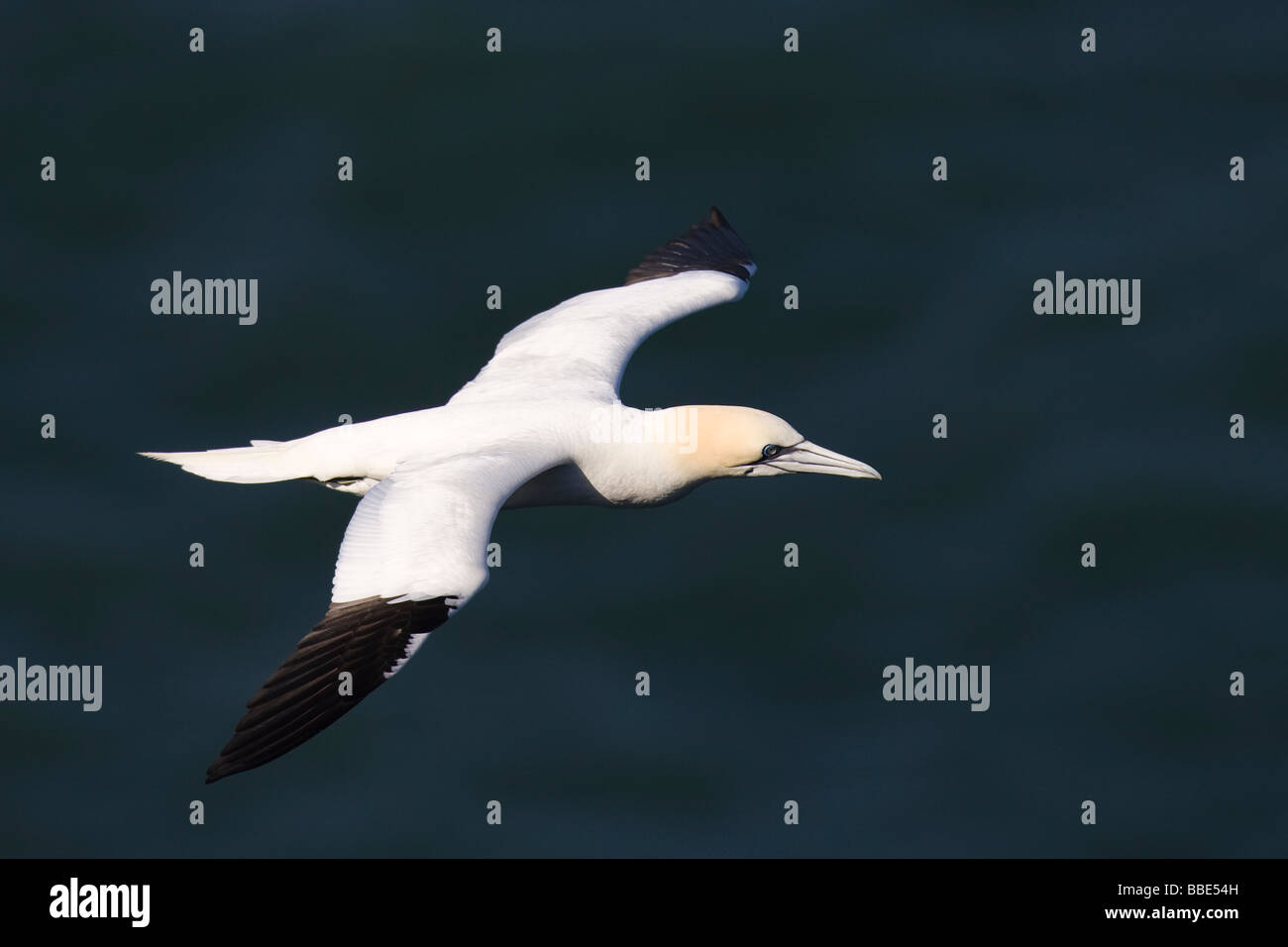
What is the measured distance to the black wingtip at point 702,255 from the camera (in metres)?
18.2

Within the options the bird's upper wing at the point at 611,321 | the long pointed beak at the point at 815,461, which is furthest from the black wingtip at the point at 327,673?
the long pointed beak at the point at 815,461

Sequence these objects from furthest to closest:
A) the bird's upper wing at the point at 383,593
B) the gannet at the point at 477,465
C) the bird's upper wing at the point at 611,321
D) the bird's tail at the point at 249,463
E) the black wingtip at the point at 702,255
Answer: the black wingtip at the point at 702,255, the bird's upper wing at the point at 611,321, the bird's tail at the point at 249,463, the gannet at the point at 477,465, the bird's upper wing at the point at 383,593

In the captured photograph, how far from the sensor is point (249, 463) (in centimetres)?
1511

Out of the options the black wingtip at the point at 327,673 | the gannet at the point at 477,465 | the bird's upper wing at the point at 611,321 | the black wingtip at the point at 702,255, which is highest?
the black wingtip at the point at 702,255

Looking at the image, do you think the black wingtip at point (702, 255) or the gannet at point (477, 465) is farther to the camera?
the black wingtip at point (702, 255)

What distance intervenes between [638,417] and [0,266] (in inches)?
304

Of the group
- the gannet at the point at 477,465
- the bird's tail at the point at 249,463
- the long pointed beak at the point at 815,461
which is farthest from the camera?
the long pointed beak at the point at 815,461

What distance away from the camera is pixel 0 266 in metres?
19.9

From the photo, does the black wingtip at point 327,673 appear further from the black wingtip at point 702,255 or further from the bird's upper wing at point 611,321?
the black wingtip at point 702,255

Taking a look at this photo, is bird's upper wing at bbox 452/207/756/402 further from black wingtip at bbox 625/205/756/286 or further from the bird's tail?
the bird's tail

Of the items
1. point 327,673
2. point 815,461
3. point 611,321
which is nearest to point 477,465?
→ point 327,673

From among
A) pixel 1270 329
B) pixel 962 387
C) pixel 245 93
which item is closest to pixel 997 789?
pixel 962 387

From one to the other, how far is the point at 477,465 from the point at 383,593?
134 cm

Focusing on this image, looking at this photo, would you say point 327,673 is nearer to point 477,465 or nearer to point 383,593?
point 383,593
